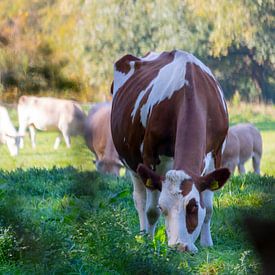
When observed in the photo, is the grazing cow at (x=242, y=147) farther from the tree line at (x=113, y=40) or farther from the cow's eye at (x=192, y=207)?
the cow's eye at (x=192, y=207)

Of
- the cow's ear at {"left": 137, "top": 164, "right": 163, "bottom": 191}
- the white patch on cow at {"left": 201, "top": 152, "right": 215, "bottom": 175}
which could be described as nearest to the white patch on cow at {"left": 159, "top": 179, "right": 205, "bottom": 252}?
the cow's ear at {"left": 137, "top": 164, "right": 163, "bottom": 191}

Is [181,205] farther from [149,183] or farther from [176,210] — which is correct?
[149,183]

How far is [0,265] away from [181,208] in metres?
1.10

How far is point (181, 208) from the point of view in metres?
4.12

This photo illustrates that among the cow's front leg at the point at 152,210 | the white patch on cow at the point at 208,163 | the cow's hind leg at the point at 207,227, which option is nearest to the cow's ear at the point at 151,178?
the white patch on cow at the point at 208,163

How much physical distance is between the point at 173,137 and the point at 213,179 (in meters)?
0.49

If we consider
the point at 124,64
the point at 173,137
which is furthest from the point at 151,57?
the point at 173,137

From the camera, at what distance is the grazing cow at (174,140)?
4.17 meters

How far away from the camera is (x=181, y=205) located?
4.12 metres

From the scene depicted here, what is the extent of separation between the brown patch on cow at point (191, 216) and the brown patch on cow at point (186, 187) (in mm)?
58

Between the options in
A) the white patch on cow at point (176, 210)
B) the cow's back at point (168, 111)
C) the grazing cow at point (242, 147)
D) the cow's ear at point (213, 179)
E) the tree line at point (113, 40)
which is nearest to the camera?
the tree line at point (113, 40)

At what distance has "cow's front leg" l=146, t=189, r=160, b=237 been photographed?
499 cm

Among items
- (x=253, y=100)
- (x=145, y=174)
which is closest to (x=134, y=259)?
(x=145, y=174)

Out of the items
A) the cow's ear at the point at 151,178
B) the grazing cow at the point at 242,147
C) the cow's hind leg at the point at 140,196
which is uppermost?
the cow's ear at the point at 151,178
